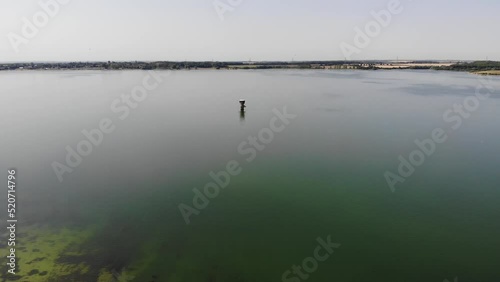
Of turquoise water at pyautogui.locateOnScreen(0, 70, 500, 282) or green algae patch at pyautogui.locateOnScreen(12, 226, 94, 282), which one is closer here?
green algae patch at pyautogui.locateOnScreen(12, 226, 94, 282)

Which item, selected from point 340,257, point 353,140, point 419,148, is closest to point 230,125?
point 353,140

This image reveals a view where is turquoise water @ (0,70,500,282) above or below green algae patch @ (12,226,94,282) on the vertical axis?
above

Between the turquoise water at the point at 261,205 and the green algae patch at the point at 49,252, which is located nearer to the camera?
the green algae patch at the point at 49,252

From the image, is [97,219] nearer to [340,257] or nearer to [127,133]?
[340,257]

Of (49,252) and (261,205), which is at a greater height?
(261,205)

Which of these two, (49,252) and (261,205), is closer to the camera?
(49,252)

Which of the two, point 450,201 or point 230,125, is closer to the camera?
point 450,201

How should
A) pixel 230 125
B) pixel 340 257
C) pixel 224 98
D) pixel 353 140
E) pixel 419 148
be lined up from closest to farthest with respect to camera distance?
pixel 340 257, pixel 419 148, pixel 353 140, pixel 230 125, pixel 224 98

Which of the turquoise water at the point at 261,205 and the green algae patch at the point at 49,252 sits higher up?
the turquoise water at the point at 261,205
